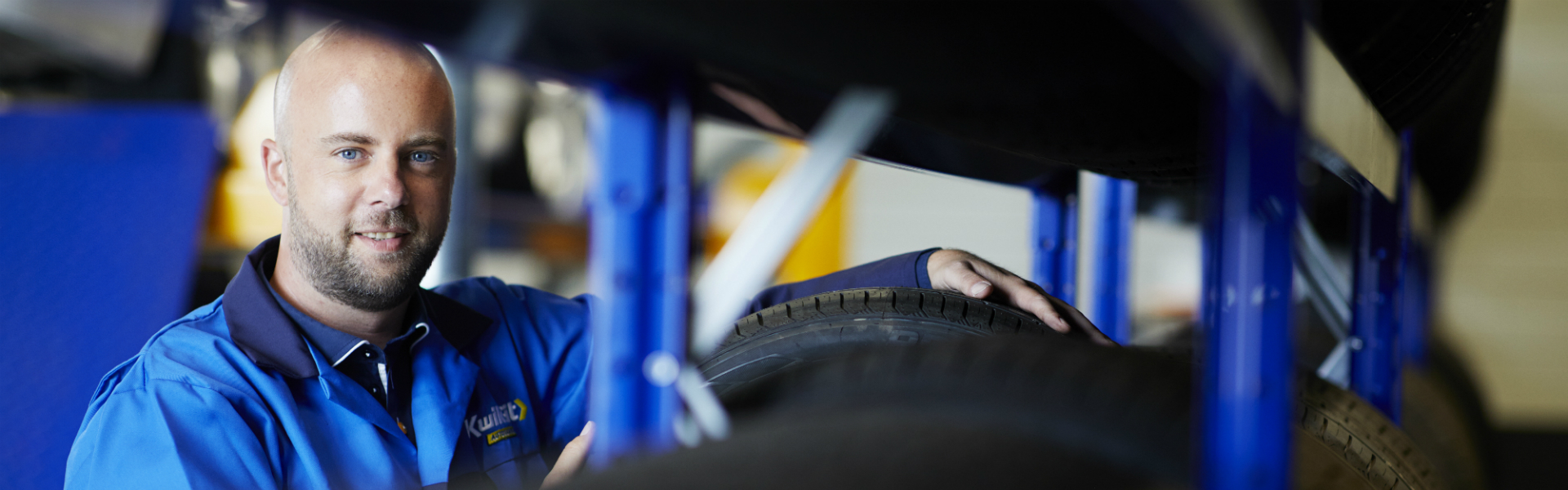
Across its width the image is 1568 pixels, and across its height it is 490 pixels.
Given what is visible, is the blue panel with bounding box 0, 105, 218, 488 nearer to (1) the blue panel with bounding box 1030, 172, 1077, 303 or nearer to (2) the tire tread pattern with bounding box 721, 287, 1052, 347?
(2) the tire tread pattern with bounding box 721, 287, 1052, 347

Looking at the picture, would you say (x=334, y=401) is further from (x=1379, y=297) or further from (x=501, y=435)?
(x=1379, y=297)

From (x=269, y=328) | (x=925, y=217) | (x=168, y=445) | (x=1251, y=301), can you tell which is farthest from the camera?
(x=925, y=217)

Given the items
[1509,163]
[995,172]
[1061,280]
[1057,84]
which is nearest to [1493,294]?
[1509,163]

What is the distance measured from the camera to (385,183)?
0.92 meters

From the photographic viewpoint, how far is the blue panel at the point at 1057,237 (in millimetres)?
1381

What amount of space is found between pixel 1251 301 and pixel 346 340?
2.64 feet

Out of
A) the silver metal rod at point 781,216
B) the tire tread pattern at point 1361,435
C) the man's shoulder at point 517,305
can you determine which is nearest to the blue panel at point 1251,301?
the silver metal rod at point 781,216

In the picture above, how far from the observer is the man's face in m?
0.90

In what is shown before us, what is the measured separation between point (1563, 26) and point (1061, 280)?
3.75m

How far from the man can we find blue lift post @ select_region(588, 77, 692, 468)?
34 centimetres

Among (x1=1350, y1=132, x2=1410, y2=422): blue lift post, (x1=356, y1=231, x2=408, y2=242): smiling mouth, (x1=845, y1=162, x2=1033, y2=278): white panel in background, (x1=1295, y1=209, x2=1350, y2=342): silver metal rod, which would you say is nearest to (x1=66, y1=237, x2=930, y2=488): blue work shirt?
(x1=356, y1=231, x2=408, y2=242): smiling mouth

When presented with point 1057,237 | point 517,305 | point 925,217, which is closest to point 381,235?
point 517,305

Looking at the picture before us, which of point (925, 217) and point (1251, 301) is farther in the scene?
point (925, 217)

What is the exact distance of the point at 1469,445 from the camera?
1.96 metres
